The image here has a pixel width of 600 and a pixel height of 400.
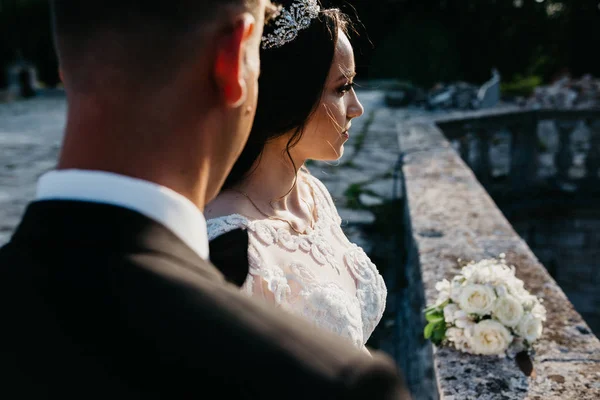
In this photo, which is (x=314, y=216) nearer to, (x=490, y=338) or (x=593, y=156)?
(x=490, y=338)

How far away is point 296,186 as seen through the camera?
227 centimetres

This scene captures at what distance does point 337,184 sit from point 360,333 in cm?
518

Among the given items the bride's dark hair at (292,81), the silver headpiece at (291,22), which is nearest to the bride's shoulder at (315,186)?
the bride's dark hair at (292,81)

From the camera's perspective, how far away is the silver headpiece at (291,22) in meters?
1.90

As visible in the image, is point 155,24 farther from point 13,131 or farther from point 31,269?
point 13,131

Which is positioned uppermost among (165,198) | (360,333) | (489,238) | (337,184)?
(165,198)

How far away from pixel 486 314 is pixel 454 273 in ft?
2.19

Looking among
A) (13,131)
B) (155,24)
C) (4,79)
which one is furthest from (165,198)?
(4,79)

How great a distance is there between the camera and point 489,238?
380 cm

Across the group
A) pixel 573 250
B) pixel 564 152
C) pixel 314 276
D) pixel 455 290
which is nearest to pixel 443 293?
pixel 455 290

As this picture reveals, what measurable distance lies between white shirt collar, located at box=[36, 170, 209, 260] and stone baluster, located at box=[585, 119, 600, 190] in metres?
8.92

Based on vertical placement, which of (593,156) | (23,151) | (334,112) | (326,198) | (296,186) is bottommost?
(23,151)

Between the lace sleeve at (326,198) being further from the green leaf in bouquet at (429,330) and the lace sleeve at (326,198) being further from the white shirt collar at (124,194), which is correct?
the white shirt collar at (124,194)

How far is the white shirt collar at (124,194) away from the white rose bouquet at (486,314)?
74.8 inches
